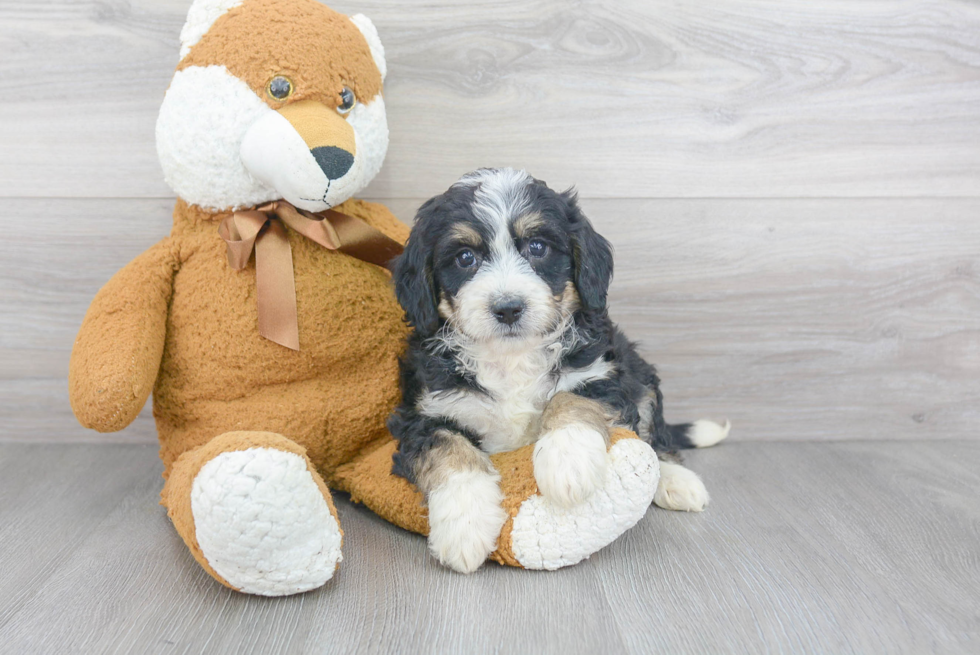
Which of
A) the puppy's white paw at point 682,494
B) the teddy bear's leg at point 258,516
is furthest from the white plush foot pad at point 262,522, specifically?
the puppy's white paw at point 682,494

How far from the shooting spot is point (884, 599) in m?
1.64

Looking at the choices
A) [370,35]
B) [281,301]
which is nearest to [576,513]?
[281,301]

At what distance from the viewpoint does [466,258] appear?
6.07ft

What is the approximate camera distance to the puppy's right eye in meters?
1.84

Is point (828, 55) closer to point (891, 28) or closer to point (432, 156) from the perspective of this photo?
point (891, 28)

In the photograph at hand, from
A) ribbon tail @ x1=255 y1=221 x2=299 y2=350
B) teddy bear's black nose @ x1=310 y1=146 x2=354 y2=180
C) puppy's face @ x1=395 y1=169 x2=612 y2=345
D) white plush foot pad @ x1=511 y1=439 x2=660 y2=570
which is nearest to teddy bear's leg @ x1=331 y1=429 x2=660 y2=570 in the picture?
white plush foot pad @ x1=511 y1=439 x2=660 y2=570

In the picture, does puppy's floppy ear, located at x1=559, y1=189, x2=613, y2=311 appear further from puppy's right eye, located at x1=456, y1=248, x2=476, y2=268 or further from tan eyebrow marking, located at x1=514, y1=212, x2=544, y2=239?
puppy's right eye, located at x1=456, y1=248, x2=476, y2=268

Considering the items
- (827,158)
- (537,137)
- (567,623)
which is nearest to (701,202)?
(827,158)

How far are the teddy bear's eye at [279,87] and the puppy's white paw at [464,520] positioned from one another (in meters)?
1.07

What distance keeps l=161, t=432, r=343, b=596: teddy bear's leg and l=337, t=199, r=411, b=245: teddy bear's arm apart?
866mm

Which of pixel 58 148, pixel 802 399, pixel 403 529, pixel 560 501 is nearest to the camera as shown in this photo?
pixel 560 501

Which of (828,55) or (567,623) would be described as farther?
(828,55)

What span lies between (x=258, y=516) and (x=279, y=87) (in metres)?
1.09

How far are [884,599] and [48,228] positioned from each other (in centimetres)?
276
